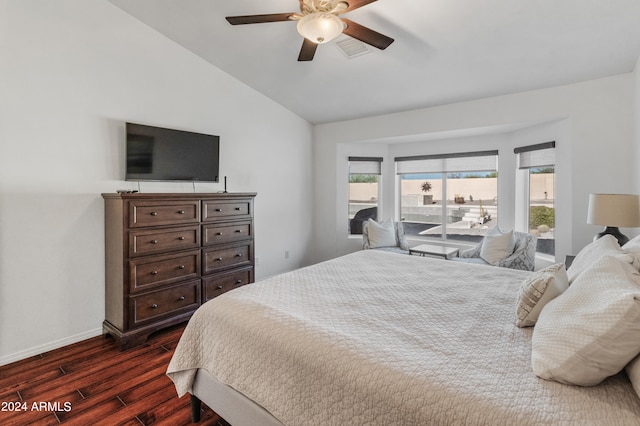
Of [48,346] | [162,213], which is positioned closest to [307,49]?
[162,213]

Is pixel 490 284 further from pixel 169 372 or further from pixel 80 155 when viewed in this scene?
pixel 80 155

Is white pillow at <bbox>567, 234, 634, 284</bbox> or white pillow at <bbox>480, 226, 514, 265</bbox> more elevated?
white pillow at <bbox>567, 234, 634, 284</bbox>

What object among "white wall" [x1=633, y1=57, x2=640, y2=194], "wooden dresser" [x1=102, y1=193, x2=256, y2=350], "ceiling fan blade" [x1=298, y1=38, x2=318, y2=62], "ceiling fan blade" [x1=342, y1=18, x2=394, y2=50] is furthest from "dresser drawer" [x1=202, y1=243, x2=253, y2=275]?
"white wall" [x1=633, y1=57, x2=640, y2=194]

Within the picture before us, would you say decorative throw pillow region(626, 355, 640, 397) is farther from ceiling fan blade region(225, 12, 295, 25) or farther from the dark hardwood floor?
ceiling fan blade region(225, 12, 295, 25)

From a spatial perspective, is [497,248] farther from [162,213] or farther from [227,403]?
[162,213]

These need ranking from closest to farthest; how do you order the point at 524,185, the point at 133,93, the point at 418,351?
the point at 418,351, the point at 133,93, the point at 524,185

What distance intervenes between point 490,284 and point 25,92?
3778mm

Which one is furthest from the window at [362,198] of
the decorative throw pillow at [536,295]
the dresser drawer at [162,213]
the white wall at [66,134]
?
the decorative throw pillow at [536,295]

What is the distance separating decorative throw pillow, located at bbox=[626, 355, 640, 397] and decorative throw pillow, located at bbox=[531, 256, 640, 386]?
0.8 inches

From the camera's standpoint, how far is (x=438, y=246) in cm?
460

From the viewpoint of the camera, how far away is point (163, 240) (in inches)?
114

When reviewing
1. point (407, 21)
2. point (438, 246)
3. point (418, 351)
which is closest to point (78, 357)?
point (418, 351)

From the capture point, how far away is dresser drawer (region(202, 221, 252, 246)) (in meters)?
3.25

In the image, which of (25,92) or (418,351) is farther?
→ (25,92)
